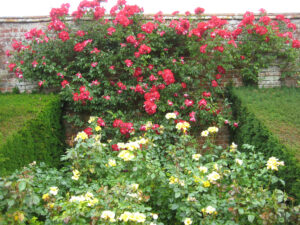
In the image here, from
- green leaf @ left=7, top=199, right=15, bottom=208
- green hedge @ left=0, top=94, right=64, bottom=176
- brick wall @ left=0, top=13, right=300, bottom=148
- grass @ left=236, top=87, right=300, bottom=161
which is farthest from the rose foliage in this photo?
green leaf @ left=7, top=199, right=15, bottom=208

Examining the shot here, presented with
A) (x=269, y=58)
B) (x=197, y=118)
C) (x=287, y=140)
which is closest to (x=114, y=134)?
(x=197, y=118)

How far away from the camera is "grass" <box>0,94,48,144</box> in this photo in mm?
4094

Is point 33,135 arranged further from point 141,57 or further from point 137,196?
point 137,196

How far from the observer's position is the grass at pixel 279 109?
4.02 meters

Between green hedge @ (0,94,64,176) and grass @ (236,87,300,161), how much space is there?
334 centimetres

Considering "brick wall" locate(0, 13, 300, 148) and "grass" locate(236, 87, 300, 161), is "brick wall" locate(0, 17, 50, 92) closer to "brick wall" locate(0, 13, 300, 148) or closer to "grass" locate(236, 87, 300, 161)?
"brick wall" locate(0, 13, 300, 148)

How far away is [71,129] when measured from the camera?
5848mm

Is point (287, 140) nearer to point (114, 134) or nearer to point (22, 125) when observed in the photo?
point (114, 134)

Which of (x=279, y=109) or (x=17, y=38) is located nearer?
(x=279, y=109)

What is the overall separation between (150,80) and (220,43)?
58.5 inches

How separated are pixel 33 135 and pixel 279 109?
391 cm

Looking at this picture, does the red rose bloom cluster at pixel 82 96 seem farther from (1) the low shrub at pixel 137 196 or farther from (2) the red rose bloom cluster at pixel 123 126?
(1) the low shrub at pixel 137 196

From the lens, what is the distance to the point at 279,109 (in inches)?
194

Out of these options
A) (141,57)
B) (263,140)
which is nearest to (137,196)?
(263,140)
